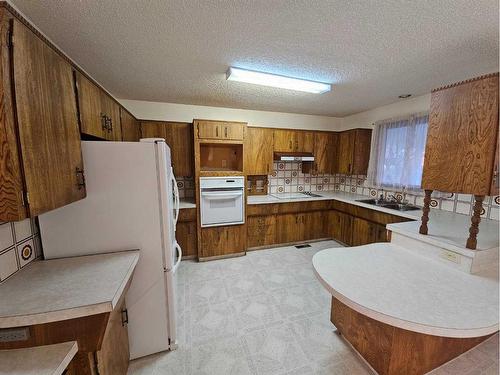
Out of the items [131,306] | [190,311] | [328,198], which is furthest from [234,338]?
[328,198]

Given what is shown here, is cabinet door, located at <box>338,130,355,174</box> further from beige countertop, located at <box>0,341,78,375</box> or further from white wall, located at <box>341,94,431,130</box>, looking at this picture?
beige countertop, located at <box>0,341,78,375</box>

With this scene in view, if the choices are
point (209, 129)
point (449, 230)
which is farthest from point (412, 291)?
point (209, 129)

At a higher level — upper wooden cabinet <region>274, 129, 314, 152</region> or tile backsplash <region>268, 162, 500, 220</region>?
upper wooden cabinet <region>274, 129, 314, 152</region>

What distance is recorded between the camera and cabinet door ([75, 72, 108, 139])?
1.40 meters

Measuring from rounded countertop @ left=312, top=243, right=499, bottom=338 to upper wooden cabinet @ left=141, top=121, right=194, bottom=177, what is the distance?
2.49m

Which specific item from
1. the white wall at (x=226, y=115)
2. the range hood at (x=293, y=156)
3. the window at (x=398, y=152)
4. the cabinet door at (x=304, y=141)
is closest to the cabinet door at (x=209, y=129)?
the white wall at (x=226, y=115)

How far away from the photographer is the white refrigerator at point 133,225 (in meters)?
1.40

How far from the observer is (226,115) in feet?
11.7

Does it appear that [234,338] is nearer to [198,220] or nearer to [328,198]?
[198,220]

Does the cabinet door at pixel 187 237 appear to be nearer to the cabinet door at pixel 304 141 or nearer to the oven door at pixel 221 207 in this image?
the oven door at pixel 221 207

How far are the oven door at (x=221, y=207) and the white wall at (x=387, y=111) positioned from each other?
2.61 m

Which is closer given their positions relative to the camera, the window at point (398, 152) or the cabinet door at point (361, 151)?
the window at point (398, 152)

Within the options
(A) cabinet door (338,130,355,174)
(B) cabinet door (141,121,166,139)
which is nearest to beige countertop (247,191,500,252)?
(A) cabinet door (338,130,355,174)

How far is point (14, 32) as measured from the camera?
Result: 84 cm
